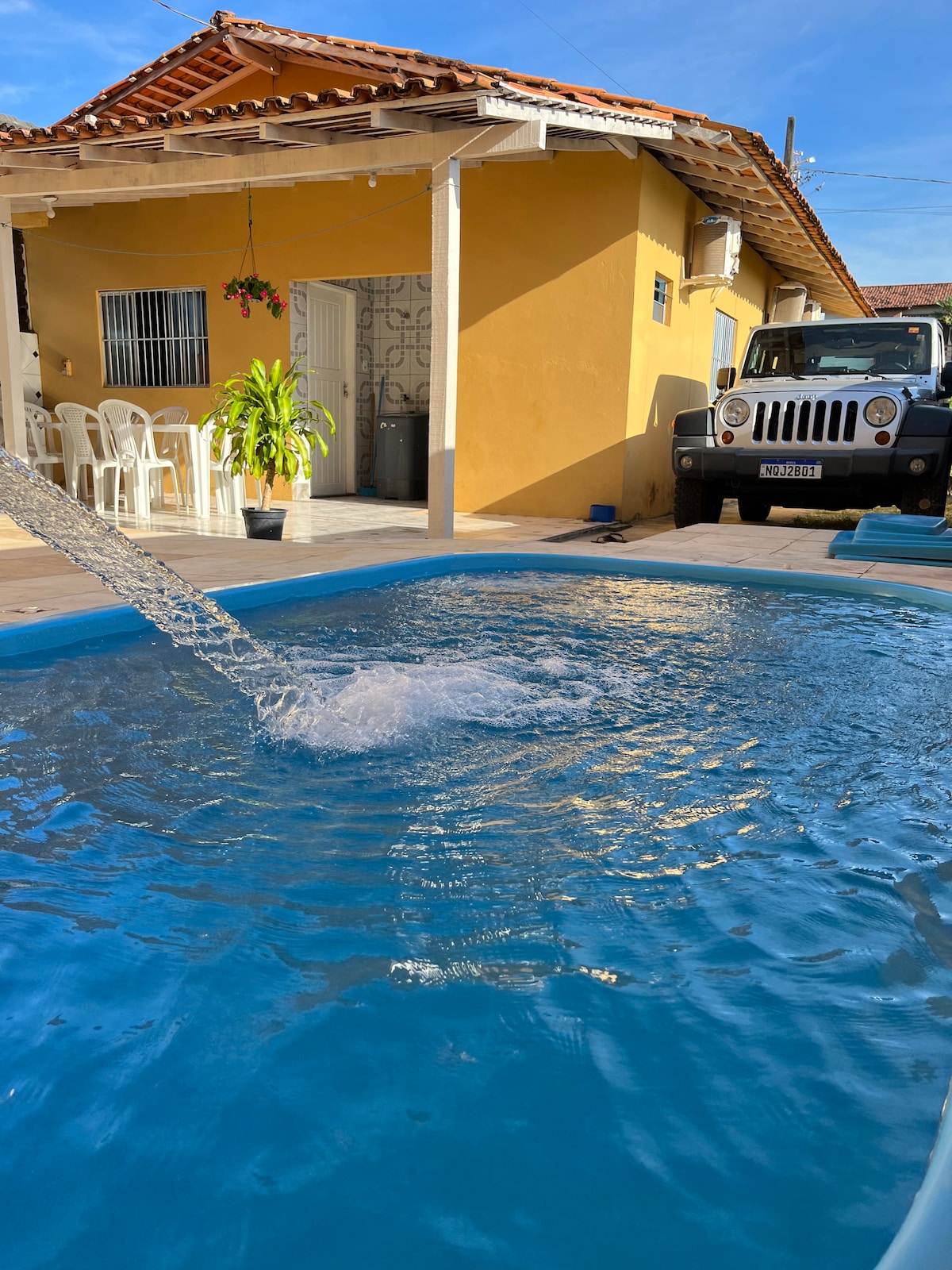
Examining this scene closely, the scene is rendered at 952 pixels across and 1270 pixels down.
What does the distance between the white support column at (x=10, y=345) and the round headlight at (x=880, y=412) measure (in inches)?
253

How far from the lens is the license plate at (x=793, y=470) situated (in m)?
6.66

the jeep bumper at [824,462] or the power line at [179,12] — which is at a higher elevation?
the power line at [179,12]

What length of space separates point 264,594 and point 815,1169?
3623 millimetres

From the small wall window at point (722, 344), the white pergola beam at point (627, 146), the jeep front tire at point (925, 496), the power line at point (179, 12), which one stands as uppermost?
the power line at point (179, 12)

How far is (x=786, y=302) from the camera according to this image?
13062mm

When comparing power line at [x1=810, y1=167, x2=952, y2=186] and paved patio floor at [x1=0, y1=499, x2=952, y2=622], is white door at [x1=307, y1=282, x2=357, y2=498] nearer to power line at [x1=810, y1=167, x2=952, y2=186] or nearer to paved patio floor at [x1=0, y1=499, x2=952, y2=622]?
paved patio floor at [x1=0, y1=499, x2=952, y2=622]

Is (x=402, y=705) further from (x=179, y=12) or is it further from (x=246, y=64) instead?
(x=179, y=12)

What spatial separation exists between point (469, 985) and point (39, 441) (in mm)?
9490

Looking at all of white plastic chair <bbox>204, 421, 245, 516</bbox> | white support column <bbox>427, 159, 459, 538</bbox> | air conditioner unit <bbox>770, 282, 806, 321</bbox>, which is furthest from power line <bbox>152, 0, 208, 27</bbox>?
air conditioner unit <bbox>770, 282, 806, 321</bbox>

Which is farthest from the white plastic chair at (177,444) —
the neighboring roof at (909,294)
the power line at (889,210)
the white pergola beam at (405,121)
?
the power line at (889,210)

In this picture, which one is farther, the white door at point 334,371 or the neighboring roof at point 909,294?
the neighboring roof at point 909,294

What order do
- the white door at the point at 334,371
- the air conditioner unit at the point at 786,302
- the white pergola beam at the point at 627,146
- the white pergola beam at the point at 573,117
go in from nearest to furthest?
the white pergola beam at the point at 573,117
the white pergola beam at the point at 627,146
the white door at the point at 334,371
the air conditioner unit at the point at 786,302

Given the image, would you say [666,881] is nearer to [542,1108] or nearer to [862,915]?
[862,915]

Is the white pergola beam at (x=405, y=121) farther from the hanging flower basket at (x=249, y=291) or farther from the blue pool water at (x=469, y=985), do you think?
the blue pool water at (x=469, y=985)
